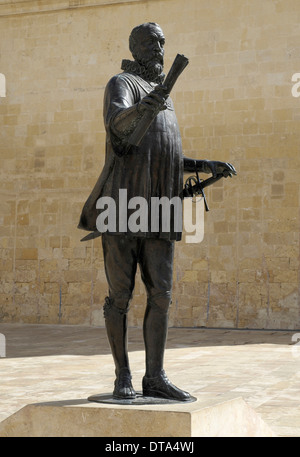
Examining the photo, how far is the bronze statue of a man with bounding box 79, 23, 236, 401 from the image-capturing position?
3412 millimetres

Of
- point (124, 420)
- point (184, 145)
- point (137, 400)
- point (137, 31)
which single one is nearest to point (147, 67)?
point (137, 31)

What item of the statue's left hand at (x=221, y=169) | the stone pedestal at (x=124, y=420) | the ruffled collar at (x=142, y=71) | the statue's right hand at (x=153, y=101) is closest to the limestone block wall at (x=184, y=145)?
the statue's left hand at (x=221, y=169)

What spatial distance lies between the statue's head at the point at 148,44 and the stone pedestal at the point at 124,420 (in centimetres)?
176

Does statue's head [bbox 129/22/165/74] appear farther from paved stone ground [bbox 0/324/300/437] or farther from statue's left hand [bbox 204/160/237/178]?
paved stone ground [bbox 0/324/300/437]

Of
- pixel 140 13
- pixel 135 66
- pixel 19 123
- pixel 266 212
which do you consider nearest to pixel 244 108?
pixel 266 212

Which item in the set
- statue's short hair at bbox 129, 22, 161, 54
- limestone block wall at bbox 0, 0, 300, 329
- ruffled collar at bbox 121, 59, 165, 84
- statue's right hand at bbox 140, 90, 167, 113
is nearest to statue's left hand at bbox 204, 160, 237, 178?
ruffled collar at bbox 121, 59, 165, 84

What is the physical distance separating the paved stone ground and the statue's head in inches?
69.8

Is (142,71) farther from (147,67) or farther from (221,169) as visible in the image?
(221,169)

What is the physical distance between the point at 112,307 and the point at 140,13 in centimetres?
1089

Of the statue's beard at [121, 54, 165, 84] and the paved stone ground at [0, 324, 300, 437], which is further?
the paved stone ground at [0, 324, 300, 437]

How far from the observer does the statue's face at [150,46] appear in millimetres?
3582

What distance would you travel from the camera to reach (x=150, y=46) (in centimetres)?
361

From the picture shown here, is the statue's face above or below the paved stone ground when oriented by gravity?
above

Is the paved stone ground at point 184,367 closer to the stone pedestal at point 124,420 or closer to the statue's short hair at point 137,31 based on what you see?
the stone pedestal at point 124,420
